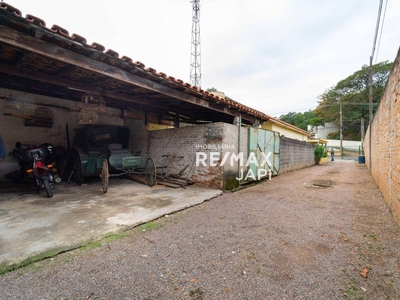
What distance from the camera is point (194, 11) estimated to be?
51.6 ft

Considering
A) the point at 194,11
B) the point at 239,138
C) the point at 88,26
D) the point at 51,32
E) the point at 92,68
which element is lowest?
the point at 239,138

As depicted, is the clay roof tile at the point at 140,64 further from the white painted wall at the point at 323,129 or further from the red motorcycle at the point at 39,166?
the white painted wall at the point at 323,129

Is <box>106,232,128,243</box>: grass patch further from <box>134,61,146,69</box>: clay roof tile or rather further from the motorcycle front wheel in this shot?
<box>134,61,146,69</box>: clay roof tile

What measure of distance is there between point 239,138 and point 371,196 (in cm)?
366

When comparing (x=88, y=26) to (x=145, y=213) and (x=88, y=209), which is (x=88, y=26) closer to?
(x=88, y=209)

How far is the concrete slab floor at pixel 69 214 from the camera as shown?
2.12 meters

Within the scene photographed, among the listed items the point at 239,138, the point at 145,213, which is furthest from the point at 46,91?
the point at 239,138

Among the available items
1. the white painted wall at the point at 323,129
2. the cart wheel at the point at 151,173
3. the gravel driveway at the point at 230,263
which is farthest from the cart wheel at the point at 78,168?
the white painted wall at the point at 323,129

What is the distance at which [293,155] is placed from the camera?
10.8 metres

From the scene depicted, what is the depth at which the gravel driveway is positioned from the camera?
1.54 meters

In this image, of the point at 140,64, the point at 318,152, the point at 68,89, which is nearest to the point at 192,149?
A: the point at 140,64

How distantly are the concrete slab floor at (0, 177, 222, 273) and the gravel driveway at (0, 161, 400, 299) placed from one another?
234mm

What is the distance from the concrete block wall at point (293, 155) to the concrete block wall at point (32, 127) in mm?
8295

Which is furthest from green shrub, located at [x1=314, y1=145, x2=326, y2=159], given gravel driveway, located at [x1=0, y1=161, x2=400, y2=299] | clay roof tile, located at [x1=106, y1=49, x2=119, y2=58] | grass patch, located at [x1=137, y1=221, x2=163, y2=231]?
clay roof tile, located at [x1=106, y1=49, x2=119, y2=58]
